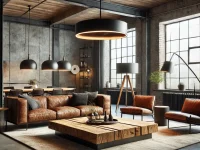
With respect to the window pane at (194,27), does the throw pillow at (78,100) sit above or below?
below

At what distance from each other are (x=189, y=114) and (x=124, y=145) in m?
2.21

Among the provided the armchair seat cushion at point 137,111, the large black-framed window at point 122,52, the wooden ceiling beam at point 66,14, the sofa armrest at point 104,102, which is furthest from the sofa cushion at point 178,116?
the large black-framed window at point 122,52

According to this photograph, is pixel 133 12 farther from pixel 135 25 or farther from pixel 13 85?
pixel 13 85

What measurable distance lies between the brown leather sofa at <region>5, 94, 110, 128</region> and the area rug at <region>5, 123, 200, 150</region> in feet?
0.98

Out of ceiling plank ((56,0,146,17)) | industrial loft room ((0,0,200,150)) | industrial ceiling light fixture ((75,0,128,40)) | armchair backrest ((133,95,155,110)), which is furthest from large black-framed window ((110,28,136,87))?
industrial ceiling light fixture ((75,0,128,40))

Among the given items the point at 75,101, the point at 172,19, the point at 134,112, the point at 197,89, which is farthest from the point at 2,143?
the point at 172,19

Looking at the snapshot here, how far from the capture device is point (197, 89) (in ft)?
29.6

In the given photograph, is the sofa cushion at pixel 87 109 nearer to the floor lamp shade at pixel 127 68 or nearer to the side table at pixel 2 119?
the floor lamp shade at pixel 127 68

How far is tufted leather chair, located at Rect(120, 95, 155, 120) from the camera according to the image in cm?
706

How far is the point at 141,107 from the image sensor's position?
7.68 meters

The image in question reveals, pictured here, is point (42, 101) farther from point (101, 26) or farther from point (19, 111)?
point (101, 26)

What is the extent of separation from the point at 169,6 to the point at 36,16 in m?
6.12

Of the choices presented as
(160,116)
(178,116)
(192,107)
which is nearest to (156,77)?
(160,116)

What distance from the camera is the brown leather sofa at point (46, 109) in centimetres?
615
